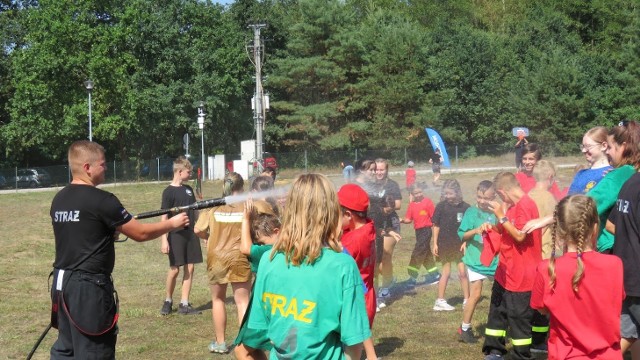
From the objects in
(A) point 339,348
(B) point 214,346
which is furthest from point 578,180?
(B) point 214,346

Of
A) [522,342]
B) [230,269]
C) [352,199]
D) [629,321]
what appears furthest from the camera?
[230,269]

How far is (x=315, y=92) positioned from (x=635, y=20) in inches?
878

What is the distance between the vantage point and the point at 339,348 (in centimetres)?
341

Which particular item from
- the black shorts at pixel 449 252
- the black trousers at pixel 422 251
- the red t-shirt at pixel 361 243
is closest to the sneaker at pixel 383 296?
the black trousers at pixel 422 251

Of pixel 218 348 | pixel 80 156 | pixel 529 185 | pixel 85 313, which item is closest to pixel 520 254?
pixel 529 185

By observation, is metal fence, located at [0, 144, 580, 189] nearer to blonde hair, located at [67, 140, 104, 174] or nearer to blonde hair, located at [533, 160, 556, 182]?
blonde hair, located at [533, 160, 556, 182]

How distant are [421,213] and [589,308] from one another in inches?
279

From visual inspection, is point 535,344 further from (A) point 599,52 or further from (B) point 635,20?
(A) point 599,52

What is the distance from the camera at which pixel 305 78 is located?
5175 centimetres

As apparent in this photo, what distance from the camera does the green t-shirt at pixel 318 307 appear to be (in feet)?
10.8

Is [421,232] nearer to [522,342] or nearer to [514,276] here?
[514,276]

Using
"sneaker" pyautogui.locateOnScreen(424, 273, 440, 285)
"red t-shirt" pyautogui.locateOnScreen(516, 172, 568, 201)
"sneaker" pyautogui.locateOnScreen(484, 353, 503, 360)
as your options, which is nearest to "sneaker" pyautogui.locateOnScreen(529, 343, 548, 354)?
"sneaker" pyautogui.locateOnScreen(484, 353, 503, 360)

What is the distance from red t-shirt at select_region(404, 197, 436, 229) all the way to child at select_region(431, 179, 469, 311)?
3.83 ft

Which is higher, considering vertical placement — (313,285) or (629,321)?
(313,285)
